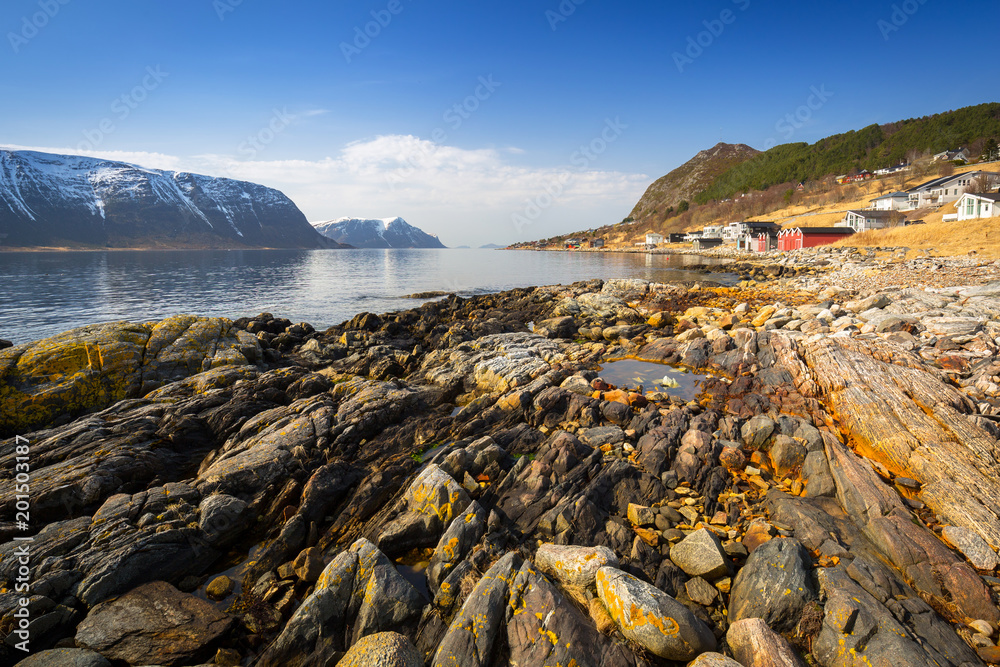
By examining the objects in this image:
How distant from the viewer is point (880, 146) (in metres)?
153

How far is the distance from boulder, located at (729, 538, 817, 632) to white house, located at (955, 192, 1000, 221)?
78.6m

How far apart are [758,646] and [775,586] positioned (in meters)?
1.12

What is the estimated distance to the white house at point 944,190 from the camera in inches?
3339

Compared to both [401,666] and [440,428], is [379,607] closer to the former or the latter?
[401,666]

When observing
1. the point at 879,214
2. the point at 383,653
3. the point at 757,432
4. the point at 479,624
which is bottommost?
the point at 383,653

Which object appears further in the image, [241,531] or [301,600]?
[241,531]

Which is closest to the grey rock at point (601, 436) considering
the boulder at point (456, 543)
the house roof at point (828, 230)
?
the boulder at point (456, 543)

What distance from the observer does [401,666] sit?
529 centimetres

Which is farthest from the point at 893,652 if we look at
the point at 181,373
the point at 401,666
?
the point at 181,373

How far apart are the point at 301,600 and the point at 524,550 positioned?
4126 mm

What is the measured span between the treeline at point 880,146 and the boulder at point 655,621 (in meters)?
189

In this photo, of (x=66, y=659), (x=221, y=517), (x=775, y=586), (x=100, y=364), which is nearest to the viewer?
(x=66, y=659)

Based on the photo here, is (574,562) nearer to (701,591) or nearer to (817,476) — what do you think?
(701,591)

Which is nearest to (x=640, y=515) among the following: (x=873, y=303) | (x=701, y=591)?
(x=701, y=591)
